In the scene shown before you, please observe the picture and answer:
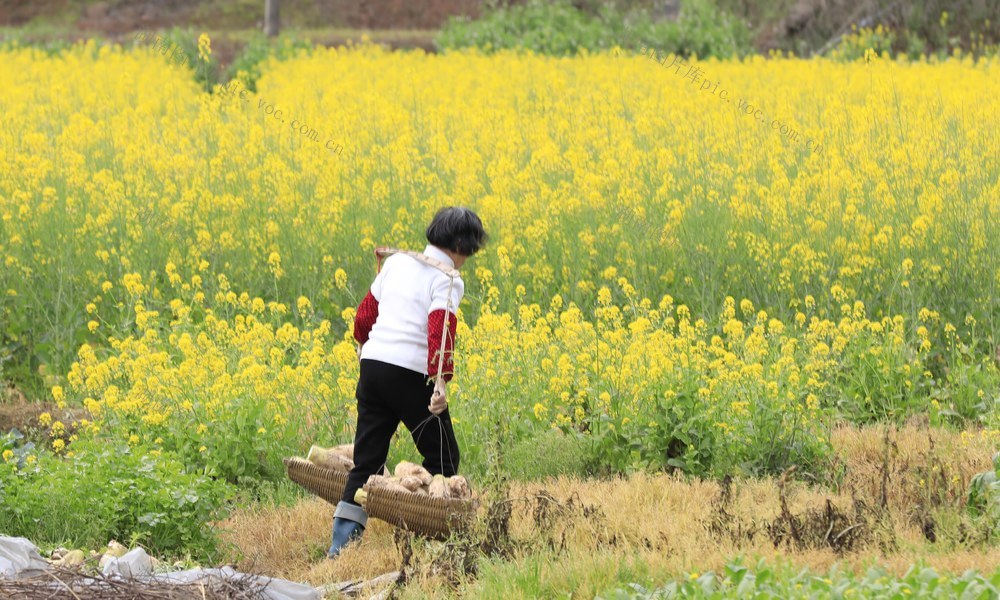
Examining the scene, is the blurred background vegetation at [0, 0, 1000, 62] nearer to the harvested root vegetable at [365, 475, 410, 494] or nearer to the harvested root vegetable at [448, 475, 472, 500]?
the harvested root vegetable at [448, 475, 472, 500]

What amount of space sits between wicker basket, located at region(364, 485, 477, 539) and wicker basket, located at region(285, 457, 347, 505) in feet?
1.61

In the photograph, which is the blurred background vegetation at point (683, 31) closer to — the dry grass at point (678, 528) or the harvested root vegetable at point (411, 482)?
the dry grass at point (678, 528)

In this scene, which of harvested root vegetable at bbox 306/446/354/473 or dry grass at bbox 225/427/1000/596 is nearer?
dry grass at bbox 225/427/1000/596

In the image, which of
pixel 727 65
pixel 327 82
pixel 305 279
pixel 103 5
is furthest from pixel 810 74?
pixel 103 5

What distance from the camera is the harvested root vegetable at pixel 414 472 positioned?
650 cm

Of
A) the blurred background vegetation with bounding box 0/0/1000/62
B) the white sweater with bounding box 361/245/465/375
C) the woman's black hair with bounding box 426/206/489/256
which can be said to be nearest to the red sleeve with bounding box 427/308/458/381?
the white sweater with bounding box 361/245/465/375

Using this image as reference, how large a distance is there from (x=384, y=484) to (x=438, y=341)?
70 cm

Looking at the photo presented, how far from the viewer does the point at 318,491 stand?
22.4 feet

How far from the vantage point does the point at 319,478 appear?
6785 millimetres

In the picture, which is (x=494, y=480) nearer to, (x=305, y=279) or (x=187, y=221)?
(x=305, y=279)

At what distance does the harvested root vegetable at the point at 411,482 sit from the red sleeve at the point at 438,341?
1.74ft

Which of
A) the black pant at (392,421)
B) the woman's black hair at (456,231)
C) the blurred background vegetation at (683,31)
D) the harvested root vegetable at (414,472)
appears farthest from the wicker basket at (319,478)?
the blurred background vegetation at (683,31)

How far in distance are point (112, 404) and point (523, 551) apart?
2917mm

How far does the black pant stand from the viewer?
20.7 feet
